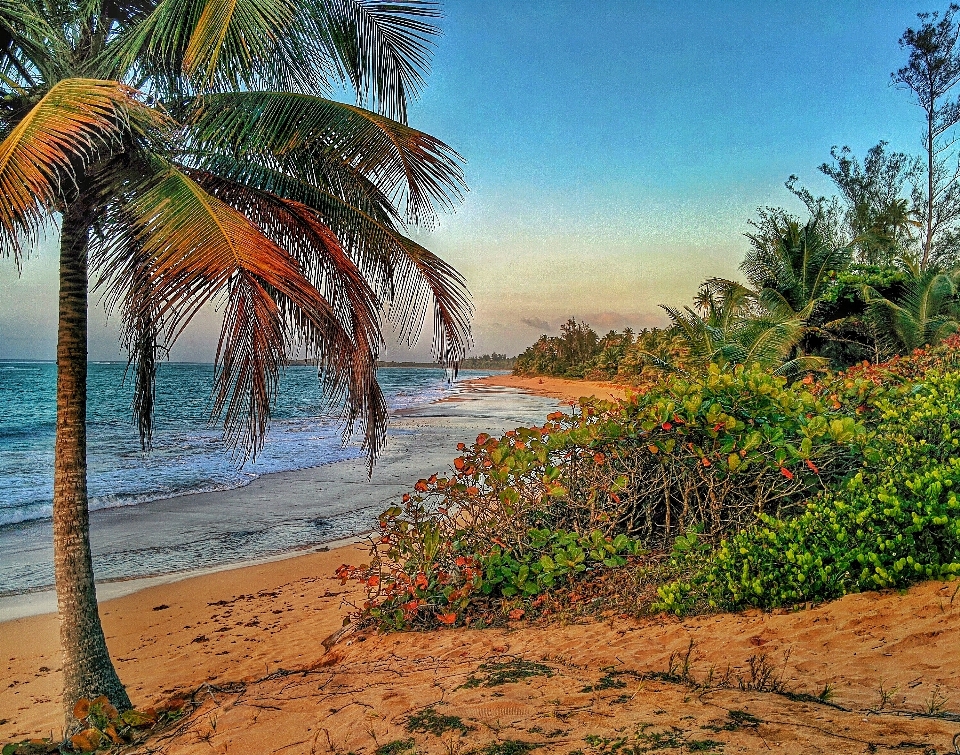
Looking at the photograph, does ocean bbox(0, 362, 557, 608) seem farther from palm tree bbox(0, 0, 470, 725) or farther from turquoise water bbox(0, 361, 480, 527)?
palm tree bbox(0, 0, 470, 725)

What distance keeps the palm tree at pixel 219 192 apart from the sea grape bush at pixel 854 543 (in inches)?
106

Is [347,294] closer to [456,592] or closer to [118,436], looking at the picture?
[456,592]

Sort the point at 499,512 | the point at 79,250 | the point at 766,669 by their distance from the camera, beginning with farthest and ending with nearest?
the point at 499,512 < the point at 79,250 < the point at 766,669

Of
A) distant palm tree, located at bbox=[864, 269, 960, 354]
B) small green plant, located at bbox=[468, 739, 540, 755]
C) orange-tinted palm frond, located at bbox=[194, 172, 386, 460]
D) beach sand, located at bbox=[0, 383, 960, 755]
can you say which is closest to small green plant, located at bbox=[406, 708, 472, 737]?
beach sand, located at bbox=[0, 383, 960, 755]

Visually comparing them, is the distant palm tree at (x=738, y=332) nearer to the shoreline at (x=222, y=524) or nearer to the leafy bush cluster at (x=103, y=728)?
the shoreline at (x=222, y=524)

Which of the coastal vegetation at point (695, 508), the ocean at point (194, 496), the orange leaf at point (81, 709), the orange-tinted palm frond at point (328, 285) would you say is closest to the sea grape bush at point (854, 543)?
the coastal vegetation at point (695, 508)

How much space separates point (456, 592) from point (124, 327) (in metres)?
3.10

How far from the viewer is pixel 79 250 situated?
4.75 metres

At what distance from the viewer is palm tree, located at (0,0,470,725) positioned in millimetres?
3709

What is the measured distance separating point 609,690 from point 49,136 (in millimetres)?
4116

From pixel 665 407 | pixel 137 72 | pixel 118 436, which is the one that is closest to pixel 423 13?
→ pixel 137 72

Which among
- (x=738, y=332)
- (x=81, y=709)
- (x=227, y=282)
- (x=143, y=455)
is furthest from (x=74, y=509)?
(x=143, y=455)

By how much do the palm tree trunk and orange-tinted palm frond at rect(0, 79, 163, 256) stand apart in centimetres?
70

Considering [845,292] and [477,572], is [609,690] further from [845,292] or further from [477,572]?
[845,292]
